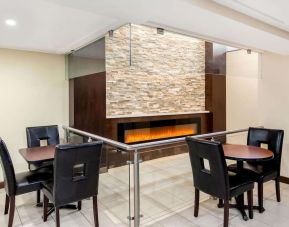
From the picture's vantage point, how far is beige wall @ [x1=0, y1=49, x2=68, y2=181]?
393cm

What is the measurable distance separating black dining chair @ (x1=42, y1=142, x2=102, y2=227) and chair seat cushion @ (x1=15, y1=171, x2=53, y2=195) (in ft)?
0.76

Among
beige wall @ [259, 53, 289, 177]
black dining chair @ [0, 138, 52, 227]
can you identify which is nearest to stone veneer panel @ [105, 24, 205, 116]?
beige wall @ [259, 53, 289, 177]

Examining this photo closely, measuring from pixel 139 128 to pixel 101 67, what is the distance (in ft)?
7.80

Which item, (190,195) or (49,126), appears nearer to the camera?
(190,195)

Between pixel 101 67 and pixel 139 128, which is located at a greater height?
pixel 101 67

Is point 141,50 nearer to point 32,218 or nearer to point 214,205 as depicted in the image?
point 214,205

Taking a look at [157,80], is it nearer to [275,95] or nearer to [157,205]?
[275,95]

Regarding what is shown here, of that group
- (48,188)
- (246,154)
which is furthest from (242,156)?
(48,188)

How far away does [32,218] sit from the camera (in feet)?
9.59

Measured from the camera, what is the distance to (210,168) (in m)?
2.54

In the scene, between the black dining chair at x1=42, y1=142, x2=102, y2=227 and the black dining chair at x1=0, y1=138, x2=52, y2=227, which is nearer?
the black dining chair at x1=42, y1=142, x2=102, y2=227

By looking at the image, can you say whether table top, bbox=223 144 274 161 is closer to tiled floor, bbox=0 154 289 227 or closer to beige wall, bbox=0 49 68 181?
tiled floor, bbox=0 154 289 227

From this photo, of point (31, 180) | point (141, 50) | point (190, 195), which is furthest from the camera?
point (141, 50)

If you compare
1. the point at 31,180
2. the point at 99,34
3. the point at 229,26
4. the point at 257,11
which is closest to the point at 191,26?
the point at 229,26
